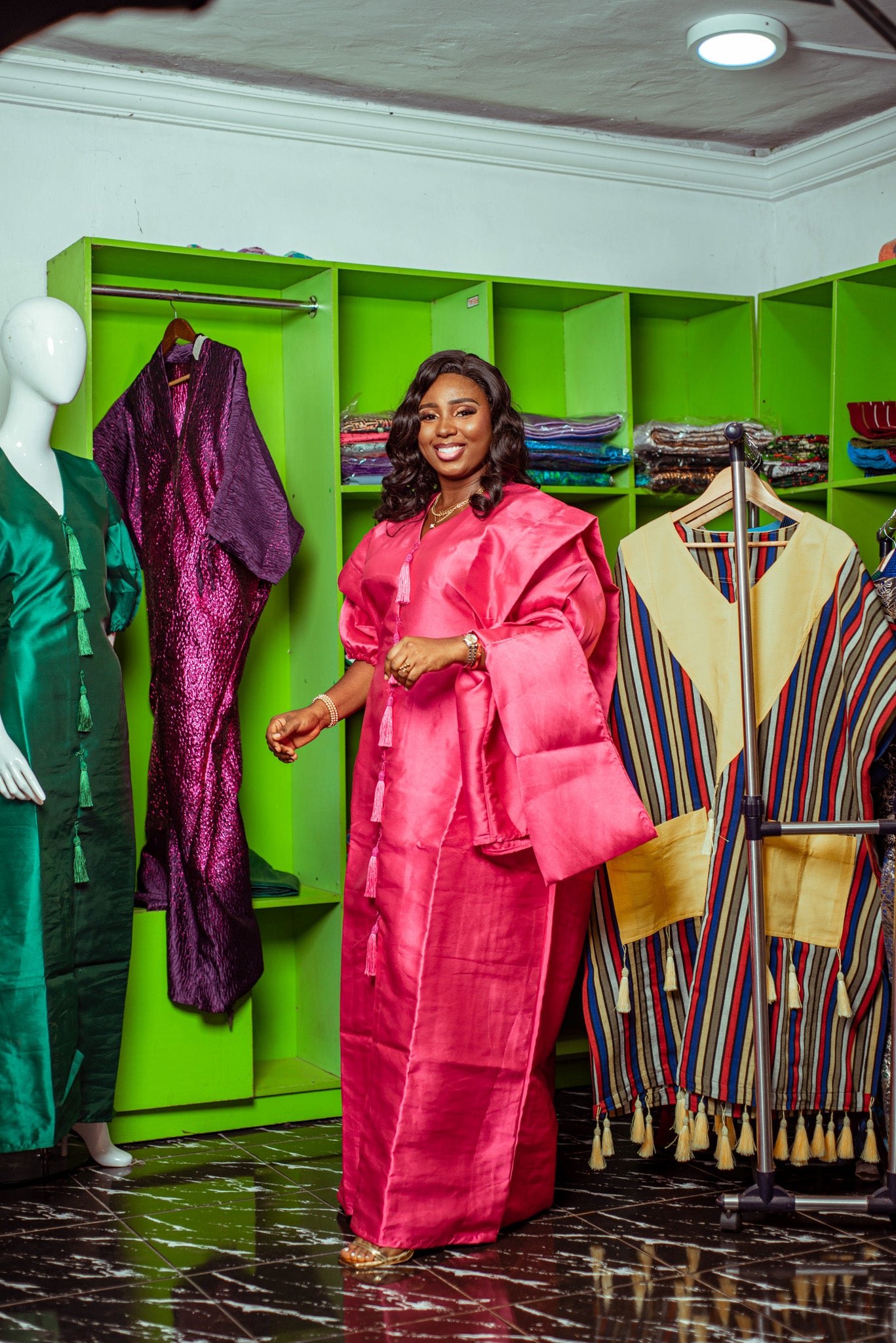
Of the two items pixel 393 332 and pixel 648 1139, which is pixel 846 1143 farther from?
pixel 393 332

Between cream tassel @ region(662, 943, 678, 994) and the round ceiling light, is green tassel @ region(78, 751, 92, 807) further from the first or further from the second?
the round ceiling light

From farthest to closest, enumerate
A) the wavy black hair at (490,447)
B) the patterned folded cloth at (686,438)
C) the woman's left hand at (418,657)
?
the patterned folded cloth at (686,438)
the wavy black hair at (490,447)
the woman's left hand at (418,657)

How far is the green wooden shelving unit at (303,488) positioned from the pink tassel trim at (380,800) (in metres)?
0.85

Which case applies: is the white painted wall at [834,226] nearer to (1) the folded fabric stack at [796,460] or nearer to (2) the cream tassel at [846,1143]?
(1) the folded fabric stack at [796,460]

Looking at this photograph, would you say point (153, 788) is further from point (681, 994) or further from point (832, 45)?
point (832, 45)

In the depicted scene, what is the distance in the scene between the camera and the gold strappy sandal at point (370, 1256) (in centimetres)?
265

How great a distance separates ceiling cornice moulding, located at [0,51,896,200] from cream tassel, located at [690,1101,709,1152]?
2741 mm

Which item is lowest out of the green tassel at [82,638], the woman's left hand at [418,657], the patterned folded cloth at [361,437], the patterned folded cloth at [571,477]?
the woman's left hand at [418,657]

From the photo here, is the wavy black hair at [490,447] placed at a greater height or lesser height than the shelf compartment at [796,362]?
lesser

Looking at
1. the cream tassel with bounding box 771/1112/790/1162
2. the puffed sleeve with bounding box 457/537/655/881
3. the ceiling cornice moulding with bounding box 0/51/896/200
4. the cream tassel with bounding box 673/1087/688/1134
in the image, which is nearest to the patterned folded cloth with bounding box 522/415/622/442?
the ceiling cornice moulding with bounding box 0/51/896/200

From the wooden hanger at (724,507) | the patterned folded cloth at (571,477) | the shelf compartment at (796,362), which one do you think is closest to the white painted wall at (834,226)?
the shelf compartment at (796,362)

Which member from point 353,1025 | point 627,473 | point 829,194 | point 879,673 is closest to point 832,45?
point 829,194

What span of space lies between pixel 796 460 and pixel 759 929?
1691 mm

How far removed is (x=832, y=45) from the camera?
3.70 m
